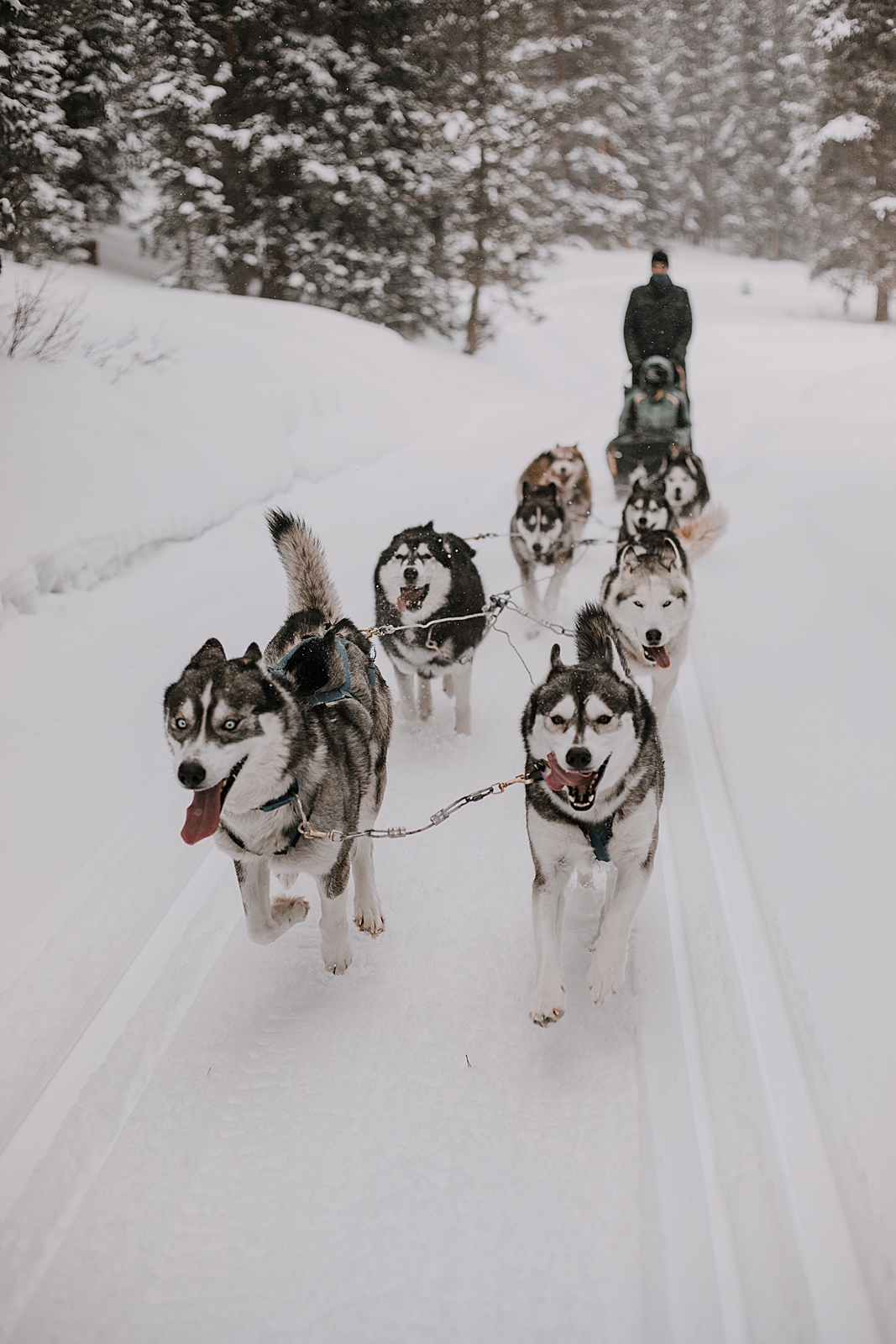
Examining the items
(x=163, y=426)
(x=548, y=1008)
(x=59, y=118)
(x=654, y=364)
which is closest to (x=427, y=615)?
(x=548, y=1008)

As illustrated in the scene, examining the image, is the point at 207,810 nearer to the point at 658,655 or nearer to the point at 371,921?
the point at 371,921

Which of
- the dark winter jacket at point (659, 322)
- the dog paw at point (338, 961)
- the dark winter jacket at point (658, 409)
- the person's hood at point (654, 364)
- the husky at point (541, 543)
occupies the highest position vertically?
the dark winter jacket at point (659, 322)

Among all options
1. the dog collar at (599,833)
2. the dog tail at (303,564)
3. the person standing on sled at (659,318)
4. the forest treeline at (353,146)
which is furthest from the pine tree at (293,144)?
the dog collar at (599,833)

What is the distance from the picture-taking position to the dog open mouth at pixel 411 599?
3729 millimetres

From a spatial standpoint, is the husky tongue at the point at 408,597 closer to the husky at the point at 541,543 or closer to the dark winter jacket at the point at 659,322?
the husky at the point at 541,543

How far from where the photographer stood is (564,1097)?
1.95 metres

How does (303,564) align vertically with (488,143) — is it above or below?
below

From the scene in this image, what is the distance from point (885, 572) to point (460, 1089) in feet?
13.3

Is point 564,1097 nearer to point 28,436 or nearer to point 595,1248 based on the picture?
point 595,1248

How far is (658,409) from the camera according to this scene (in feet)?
24.0

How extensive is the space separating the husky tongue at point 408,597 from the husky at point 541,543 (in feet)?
4.89

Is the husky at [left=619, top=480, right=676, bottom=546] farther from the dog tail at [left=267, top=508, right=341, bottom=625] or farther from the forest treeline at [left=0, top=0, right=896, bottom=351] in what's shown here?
the forest treeline at [left=0, top=0, right=896, bottom=351]

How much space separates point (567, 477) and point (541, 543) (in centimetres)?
181

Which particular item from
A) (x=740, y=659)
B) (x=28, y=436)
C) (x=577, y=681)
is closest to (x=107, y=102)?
A: (x=28, y=436)
